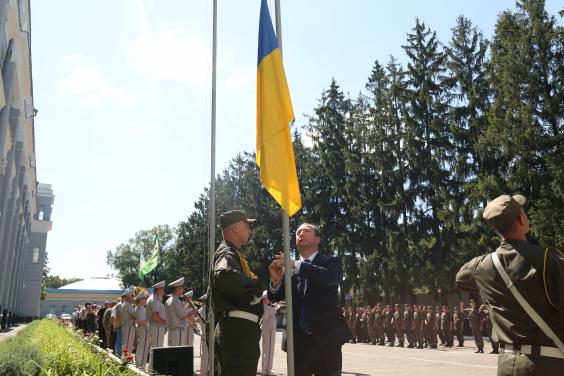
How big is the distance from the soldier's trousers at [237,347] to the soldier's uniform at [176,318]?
721 cm

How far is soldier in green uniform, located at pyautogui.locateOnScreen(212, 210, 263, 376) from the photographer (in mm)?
4081

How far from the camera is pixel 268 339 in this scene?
13.1m

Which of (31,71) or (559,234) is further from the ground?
(31,71)

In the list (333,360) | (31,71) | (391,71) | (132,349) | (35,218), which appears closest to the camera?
(333,360)

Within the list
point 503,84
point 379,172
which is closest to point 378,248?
point 379,172

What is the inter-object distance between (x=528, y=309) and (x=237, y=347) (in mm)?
2159

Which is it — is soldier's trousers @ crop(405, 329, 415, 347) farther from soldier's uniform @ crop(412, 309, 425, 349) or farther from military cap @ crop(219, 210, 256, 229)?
military cap @ crop(219, 210, 256, 229)

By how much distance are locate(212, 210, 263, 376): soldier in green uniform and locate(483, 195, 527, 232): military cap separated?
1.84m

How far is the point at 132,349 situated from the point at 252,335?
37.2ft

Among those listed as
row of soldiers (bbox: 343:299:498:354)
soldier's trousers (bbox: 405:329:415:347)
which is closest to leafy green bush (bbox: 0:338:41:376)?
row of soldiers (bbox: 343:299:498:354)

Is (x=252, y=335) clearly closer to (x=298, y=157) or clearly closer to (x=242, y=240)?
(x=242, y=240)

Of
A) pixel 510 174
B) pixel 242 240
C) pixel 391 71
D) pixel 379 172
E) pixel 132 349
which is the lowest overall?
pixel 132 349

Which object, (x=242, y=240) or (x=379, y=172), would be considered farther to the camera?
(x=379, y=172)

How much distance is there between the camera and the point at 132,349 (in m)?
14.3
